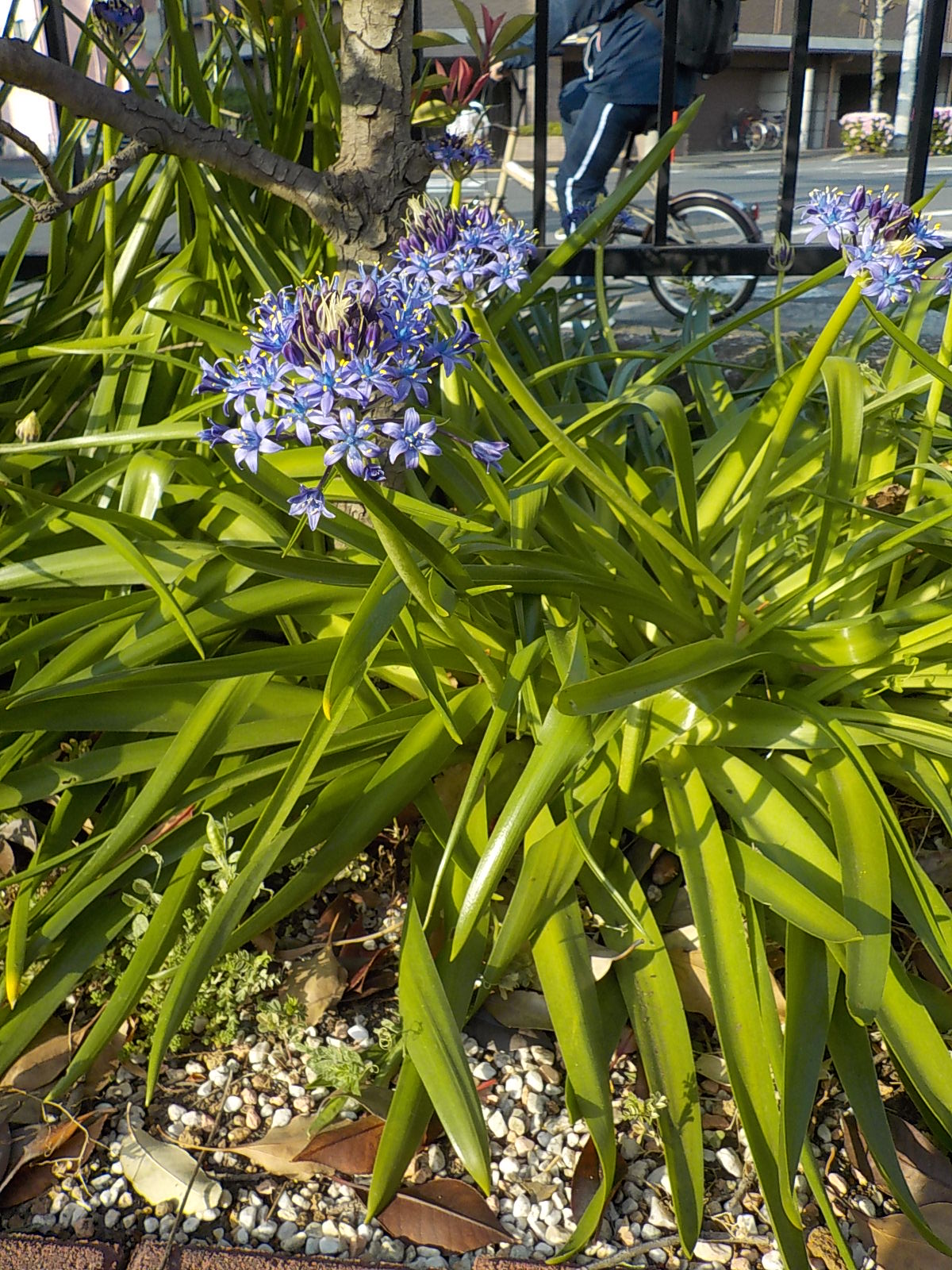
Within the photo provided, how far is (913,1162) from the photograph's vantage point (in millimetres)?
1227

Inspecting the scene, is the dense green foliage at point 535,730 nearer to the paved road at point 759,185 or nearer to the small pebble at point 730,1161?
the small pebble at point 730,1161

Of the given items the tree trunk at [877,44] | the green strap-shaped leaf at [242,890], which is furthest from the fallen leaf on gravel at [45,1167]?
the tree trunk at [877,44]

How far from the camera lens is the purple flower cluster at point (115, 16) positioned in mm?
1856

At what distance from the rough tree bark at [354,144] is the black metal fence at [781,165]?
87cm

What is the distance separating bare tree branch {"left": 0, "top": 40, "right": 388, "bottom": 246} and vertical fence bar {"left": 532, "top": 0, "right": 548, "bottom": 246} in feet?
2.84

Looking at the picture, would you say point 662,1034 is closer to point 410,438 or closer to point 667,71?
point 410,438

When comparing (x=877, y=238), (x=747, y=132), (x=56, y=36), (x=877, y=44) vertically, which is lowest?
(x=877, y=238)

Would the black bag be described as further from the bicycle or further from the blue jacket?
the bicycle

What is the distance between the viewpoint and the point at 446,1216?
115cm

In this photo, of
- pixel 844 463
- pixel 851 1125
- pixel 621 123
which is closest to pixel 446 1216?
pixel 851 1125

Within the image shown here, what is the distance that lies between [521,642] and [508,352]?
1.29m

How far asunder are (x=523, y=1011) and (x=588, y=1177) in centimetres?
23

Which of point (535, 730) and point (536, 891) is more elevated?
point (535, 730)

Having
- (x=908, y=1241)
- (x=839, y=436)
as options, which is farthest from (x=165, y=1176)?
(x=839, y=436)
